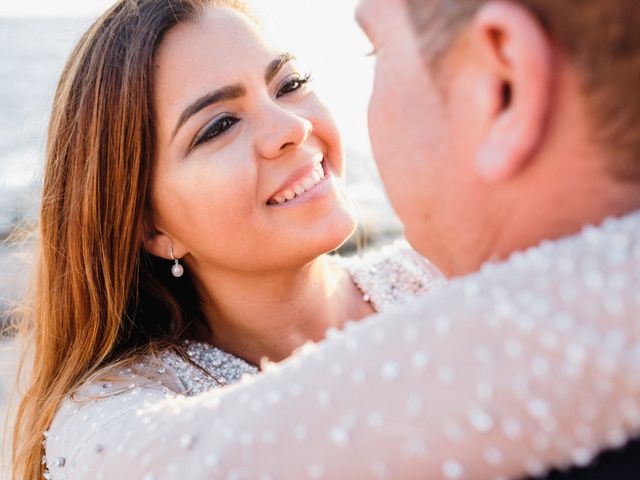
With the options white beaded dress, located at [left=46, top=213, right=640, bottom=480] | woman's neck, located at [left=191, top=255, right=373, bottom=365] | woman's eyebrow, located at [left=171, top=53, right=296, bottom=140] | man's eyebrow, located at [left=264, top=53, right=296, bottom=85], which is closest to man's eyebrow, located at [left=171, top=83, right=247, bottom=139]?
woman's eyebrow, located at [left=171, top=53, right=296, bottom=140]

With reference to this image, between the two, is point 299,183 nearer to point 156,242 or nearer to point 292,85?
point 292,85

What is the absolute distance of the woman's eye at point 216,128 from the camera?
2881 mm

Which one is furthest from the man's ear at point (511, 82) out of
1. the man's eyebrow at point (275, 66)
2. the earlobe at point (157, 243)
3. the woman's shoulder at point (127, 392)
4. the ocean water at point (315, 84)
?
the earlobe at point (157, 243)

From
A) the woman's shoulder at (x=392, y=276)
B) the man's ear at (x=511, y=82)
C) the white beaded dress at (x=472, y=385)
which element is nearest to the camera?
the white beaded dress at (x=472, y=385)

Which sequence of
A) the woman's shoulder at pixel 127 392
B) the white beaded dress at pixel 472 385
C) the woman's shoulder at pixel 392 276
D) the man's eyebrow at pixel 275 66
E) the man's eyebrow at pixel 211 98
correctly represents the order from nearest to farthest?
1. the white beaded dress at pixel 472 385
2. the woman's shoulder at pixel 127 392
3. the man's eyebrow at pixel 211 98
4. the man's eyebrow at pixel 275 66
5. the woman's shoulder at pixel 392 276

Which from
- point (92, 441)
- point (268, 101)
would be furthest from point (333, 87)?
point (92, 441)

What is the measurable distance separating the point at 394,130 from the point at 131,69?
5.37 ft

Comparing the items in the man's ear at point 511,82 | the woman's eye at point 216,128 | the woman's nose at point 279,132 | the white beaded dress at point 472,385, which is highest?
the man's ear at point 511,82

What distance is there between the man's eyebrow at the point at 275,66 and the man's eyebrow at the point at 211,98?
0.13m

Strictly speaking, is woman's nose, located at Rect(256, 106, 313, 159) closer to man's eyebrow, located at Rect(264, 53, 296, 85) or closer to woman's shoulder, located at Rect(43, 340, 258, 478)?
man's eyebrow, located at Rect(264, 53, 296, 85)

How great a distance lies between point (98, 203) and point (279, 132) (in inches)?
27.5

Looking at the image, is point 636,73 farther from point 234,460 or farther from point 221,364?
point 221,364

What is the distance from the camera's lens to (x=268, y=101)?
2.93 m

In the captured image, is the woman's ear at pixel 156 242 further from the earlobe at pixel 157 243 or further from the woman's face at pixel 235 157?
the woman's face at pixel 235 157
